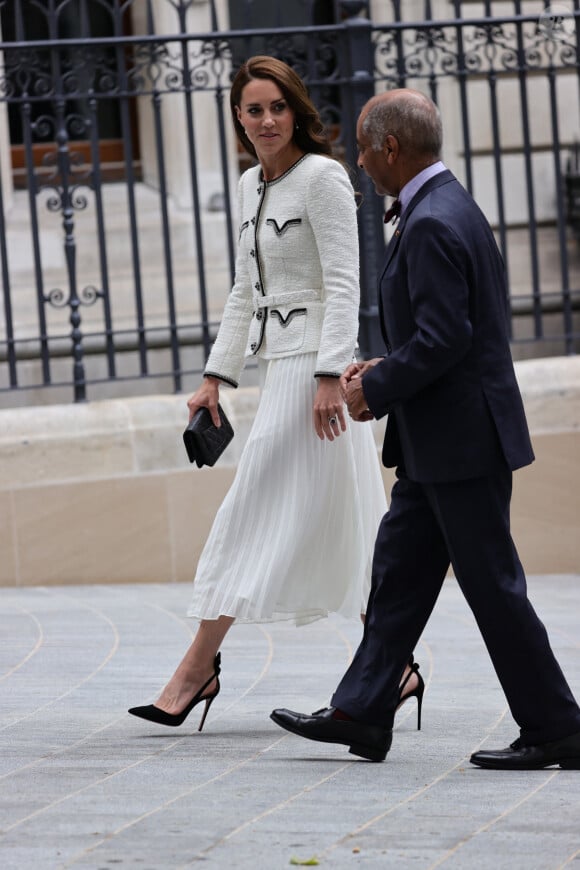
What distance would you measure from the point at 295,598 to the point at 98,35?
6.29m

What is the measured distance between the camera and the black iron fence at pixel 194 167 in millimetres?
7688

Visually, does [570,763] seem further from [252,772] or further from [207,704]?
[207,704]

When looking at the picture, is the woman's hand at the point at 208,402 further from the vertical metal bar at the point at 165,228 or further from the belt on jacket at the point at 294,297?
the vertical metal bar at the point at 165,228

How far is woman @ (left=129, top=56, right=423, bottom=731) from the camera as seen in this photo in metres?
4.56

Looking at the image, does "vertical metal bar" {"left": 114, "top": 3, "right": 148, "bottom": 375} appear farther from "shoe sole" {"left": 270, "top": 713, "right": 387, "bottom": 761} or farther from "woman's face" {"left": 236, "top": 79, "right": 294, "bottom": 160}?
"shoe sole" {"left": 270, "top": 713, "right": 387, "bottom": 761}

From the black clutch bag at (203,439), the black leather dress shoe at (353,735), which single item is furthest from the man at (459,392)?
the black clutch bag at (203,439)

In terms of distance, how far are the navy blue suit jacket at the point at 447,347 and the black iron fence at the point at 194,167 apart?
3.63 metres

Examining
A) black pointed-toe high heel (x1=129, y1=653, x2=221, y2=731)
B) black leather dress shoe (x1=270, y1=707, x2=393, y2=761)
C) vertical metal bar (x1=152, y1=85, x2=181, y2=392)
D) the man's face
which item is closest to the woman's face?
the man's face

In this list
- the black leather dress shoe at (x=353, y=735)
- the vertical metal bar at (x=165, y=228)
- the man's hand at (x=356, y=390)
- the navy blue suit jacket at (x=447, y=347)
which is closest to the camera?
the navy blue suit jacket at (x=447, y=347)

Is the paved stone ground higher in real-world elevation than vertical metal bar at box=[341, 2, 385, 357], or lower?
lower

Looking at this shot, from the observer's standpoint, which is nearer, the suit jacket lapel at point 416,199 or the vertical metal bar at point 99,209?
the suit jacket lapel at point 416,199

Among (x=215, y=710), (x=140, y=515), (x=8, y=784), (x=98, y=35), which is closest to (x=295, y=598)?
(x=215, y=710)

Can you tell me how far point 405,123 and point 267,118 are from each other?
68cm

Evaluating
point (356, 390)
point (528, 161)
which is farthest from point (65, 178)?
point (356, 390)
